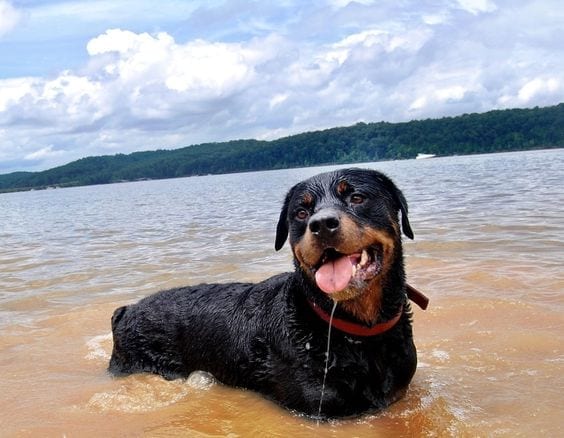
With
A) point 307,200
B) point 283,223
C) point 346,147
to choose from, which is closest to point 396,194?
point 307,200

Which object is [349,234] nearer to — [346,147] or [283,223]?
[283,223]

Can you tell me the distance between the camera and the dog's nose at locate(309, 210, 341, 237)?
161 inches

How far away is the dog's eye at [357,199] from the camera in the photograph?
461 cm

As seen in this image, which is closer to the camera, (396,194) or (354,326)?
(354,326)

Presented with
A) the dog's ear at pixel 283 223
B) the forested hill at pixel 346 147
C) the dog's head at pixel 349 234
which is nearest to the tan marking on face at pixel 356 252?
the dog's head at pixel 349 234

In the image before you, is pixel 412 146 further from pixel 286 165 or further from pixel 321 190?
pixel 321 190

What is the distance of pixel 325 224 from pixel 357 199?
2.14 feet

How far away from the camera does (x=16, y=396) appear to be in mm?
5652

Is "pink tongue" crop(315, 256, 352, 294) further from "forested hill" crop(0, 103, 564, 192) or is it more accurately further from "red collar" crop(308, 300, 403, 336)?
"forested hill" crop(0, 103, 564, 192)

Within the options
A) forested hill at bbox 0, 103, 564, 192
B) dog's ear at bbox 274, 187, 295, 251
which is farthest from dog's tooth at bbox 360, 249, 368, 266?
forested hill at bbox 0, 103, 564, 192

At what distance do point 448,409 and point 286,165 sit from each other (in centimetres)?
16041

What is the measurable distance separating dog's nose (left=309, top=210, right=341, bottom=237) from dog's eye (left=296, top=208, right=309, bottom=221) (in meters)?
0.59

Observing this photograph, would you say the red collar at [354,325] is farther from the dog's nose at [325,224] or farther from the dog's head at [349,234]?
the dog's nose at [325,224]

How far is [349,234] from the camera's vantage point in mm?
4152
